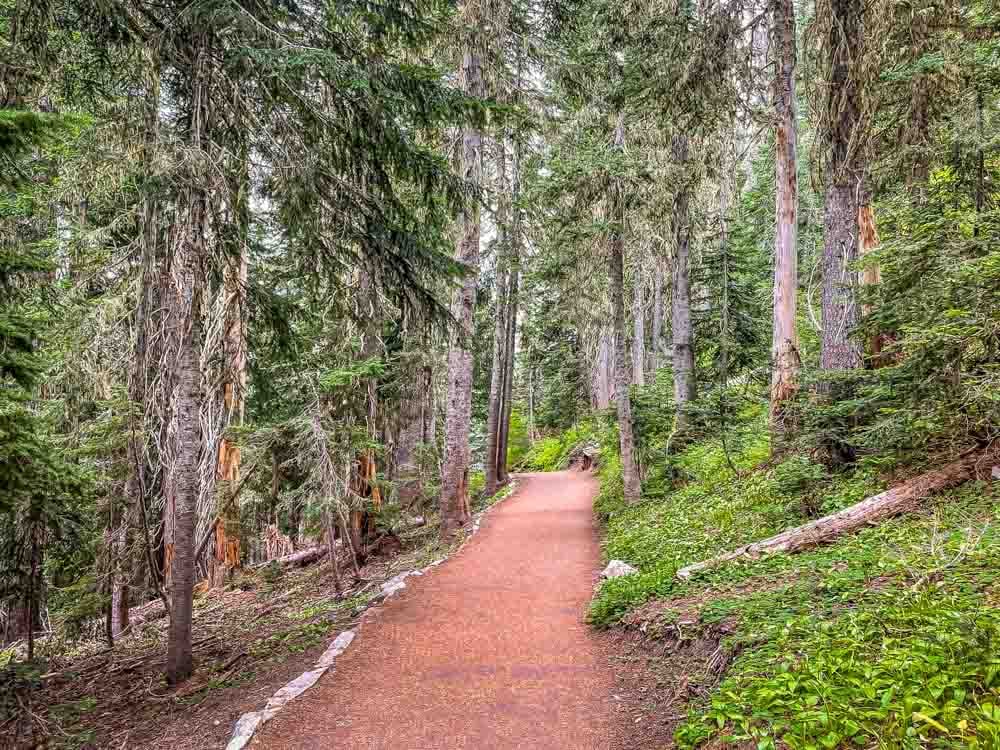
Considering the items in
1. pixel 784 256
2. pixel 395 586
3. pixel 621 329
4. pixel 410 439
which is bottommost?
pixel 395 586

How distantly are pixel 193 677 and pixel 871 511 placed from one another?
689 centimetres

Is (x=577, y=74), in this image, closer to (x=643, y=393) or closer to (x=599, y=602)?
(x=643, y=393)

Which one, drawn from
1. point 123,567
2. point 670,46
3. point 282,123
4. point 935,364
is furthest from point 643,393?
point 123,567

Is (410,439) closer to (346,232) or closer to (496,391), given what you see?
(496,391)

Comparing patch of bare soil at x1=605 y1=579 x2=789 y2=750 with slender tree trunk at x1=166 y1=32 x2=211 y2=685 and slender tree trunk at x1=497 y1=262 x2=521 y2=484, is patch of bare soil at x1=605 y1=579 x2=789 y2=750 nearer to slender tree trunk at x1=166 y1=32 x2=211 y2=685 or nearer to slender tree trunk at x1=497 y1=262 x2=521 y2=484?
slender tree trunk at x1=166 y1=32 x2=211 y2=685

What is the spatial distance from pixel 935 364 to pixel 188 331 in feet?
21.9

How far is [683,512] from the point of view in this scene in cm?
874

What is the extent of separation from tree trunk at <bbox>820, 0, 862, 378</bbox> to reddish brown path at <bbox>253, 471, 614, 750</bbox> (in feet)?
14.5

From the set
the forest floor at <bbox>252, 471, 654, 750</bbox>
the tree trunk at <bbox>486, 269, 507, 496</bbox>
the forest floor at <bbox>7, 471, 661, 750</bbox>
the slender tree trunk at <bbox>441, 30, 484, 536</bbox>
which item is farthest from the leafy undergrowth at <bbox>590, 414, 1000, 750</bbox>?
the tree trunk at <bbox>486, 269, 507, 496</bbox>

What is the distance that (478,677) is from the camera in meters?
4.68

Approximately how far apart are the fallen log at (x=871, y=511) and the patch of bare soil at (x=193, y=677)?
4277 millimetres

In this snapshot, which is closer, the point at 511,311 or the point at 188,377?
the point at 188,377

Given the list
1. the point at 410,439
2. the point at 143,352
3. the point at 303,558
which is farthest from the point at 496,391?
the point at 143,352

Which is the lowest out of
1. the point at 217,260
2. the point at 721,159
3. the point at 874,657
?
the point at 874,657
